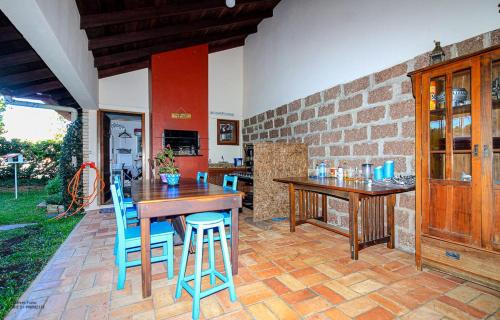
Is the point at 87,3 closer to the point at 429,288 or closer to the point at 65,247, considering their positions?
the point at 65,247

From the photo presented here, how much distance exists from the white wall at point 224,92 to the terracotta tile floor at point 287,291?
3831 mm

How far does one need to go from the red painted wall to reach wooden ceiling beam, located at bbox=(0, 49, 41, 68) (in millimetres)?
2100

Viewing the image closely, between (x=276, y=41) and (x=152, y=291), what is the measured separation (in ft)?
16.7

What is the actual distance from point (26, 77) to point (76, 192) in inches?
89.2

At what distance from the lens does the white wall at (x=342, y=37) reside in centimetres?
231

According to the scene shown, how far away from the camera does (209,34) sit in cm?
538

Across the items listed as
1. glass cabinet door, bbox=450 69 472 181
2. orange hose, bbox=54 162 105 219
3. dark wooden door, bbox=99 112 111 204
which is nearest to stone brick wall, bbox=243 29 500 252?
glass cabinet door, bbox=450 69 472 181

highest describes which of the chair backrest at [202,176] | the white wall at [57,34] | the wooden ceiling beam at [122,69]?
the wooden ceiling beam at [122,69]

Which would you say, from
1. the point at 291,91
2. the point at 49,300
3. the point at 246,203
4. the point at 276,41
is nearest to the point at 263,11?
the point at 276,41

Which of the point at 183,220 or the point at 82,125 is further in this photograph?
the point at 82,125

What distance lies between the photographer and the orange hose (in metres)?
4.71

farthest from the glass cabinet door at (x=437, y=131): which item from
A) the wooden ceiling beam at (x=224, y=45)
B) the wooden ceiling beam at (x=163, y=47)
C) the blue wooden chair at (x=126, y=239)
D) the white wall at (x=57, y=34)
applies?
the wooden ceiling beam at (x=224, y=45)

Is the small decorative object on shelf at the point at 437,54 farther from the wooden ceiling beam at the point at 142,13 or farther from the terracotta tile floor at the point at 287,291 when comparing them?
the wooden ceiling beam at the point at 142,13

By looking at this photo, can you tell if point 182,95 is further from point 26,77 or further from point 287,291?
point 287,291
